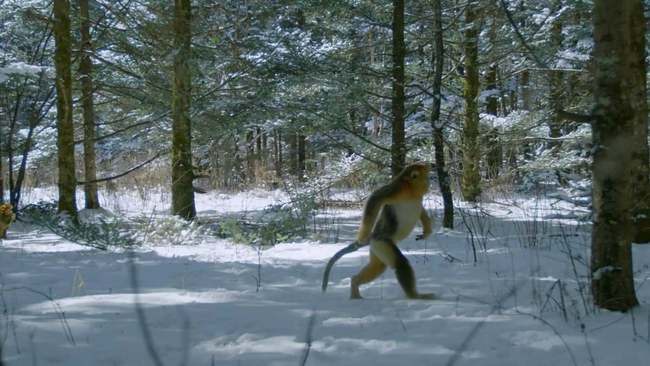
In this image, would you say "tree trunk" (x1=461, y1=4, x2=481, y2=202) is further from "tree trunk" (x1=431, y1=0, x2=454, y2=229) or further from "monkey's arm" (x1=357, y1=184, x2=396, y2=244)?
"monkey's arm" (x1=357, y1=184, x2=396, y2=244)

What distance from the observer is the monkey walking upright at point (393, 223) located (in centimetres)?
428

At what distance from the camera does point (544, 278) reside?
16.6 ft

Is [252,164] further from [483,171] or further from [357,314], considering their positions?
[357,314]

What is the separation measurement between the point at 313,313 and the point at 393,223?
238 centimetres

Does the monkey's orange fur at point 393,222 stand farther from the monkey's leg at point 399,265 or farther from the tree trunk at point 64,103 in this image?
the tree trunk at point 64,103

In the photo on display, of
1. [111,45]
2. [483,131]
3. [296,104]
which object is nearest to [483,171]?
[483,131]

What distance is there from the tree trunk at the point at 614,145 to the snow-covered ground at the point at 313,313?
10.3 inches

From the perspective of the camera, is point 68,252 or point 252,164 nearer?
point 68,252

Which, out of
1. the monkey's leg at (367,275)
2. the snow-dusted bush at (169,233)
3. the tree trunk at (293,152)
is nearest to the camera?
the monkey's leg at (367,275)

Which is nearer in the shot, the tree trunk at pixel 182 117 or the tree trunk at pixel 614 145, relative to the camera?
the tree trunk at pixel 614 145

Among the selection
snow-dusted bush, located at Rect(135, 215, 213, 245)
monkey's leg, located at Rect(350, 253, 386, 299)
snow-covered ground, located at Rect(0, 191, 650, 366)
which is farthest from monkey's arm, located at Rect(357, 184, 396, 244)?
snow-dusted bush, located at Rect(135, 215, 213, 245)

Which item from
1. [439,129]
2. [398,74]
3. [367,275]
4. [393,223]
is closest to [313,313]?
[393,223]

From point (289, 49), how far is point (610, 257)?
26.2 feet

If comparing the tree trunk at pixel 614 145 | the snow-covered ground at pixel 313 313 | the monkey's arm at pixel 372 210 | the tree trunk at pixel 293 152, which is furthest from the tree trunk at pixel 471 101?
the tree trunk at pixel 293 152
